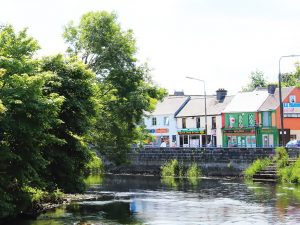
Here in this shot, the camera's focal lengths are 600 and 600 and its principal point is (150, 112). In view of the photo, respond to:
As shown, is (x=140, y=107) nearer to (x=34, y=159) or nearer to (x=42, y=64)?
(x=42, y=64)

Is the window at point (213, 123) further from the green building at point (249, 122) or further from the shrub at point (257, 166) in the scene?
the shrub at point (257, 166)

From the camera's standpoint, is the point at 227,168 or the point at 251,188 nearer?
the point at 251,188

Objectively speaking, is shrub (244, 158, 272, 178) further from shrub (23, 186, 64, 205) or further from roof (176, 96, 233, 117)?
roof (176, 96, 233, 117)

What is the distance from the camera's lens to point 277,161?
57.9 m

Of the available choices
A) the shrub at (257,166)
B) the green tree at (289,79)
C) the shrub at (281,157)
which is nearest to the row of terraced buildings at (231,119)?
the green tree at (289,79)

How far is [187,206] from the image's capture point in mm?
37594

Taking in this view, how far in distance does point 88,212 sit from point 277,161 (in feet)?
91.6

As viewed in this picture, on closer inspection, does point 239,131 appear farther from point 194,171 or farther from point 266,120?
point 194,171

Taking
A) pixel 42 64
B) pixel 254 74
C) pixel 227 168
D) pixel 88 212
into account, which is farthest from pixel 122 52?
pixel 254 74

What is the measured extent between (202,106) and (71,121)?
6722 cm

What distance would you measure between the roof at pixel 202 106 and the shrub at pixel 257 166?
119 ft

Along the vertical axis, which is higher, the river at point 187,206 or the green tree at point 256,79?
the green tree at point 256,79

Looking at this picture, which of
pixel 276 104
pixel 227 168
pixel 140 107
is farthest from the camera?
pixel 276 104

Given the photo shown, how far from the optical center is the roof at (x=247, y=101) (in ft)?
298
